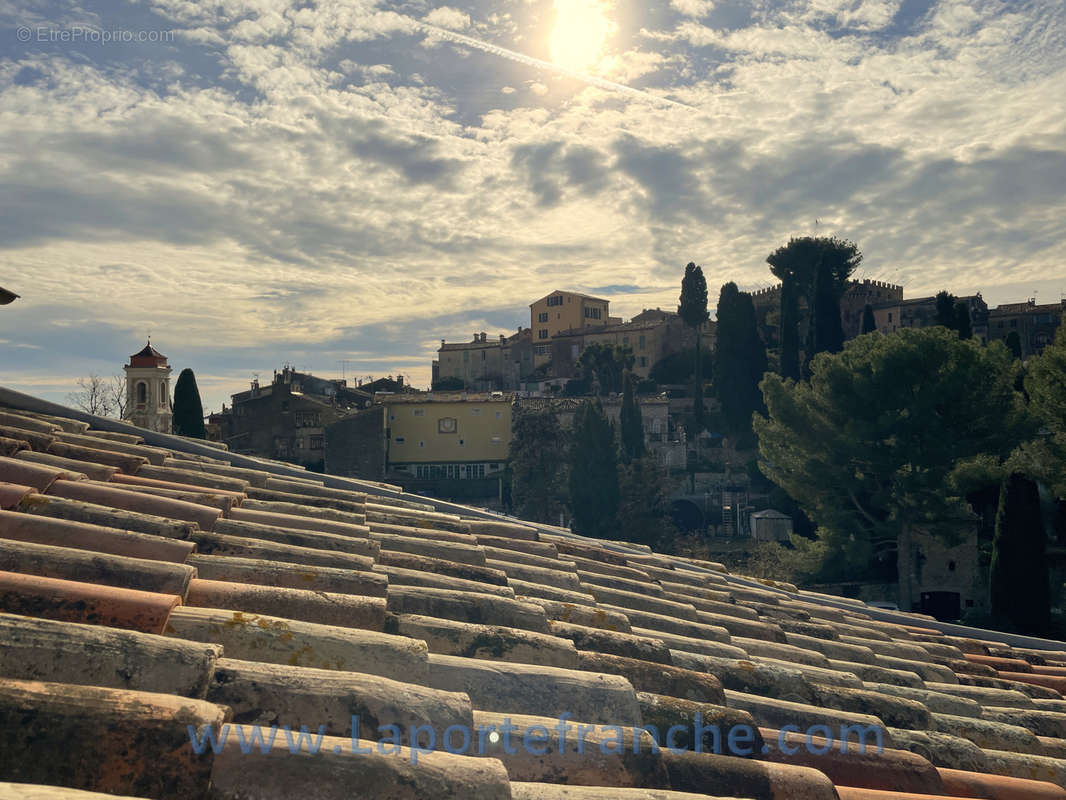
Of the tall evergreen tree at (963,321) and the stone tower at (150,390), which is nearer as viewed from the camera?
the stone tower at (150,390)

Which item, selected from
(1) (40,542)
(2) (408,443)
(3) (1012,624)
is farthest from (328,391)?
(1) (40,542)

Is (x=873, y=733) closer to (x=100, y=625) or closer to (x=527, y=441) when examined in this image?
(x=100, y=625)

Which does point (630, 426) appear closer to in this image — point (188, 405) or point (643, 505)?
point (643, 505)

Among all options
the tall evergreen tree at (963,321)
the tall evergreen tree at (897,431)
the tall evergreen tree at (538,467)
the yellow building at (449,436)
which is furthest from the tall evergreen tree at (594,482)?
the tall evergreen tree at (963,321)

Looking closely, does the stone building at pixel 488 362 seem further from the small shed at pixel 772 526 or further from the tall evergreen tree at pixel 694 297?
the small shed at pixel 772 526

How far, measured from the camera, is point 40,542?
11.5ft

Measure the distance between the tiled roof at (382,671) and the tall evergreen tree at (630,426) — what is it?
42600 mm

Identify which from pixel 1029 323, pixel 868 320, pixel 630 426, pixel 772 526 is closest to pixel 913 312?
pixel 868 320

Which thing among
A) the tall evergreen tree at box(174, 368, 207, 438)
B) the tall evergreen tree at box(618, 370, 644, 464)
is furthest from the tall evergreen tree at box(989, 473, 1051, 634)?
the tall evergreen tree at box(174, 368, 207, 438)

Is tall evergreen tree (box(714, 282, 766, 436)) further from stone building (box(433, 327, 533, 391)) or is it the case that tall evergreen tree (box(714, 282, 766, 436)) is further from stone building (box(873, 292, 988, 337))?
stone building (box(433, 327, 533, 391))

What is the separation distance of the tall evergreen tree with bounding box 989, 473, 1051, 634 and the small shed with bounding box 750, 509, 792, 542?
1794 centimetres

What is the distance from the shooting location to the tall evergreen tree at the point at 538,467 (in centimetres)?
4647

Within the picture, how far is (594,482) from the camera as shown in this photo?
42.7 metres

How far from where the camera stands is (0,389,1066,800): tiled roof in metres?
2.26
